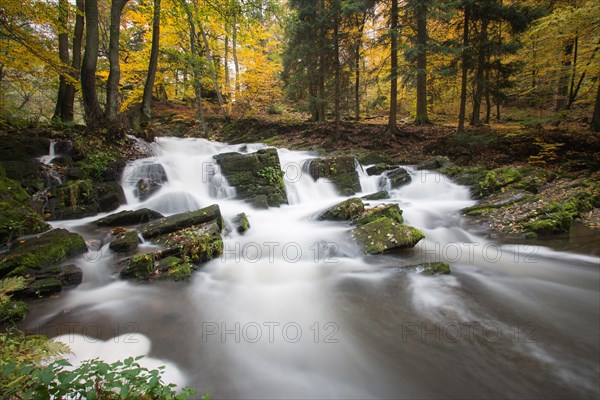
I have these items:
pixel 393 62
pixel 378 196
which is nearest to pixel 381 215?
pixel 378 196

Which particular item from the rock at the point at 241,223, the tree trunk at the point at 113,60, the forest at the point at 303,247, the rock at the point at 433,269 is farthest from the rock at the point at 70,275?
the tree trunk at the point at 113,60

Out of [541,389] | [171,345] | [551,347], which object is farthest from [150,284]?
[551,347]

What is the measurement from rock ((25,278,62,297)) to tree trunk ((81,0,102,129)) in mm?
6748

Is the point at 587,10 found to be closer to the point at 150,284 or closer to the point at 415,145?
the point at 415,145

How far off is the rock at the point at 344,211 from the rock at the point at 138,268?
457 cm

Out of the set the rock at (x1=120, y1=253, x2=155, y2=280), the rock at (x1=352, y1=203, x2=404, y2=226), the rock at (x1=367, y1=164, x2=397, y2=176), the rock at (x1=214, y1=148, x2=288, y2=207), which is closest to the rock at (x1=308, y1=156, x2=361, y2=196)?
the rock at (x1=367, y1=164, x2=397, y2=176)

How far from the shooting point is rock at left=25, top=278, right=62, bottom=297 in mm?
4359

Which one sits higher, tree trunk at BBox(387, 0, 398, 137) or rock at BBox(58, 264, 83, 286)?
tree trunk at BBox(387, 0, 398, 137)

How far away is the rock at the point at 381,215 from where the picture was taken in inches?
296

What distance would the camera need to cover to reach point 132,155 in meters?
10.1

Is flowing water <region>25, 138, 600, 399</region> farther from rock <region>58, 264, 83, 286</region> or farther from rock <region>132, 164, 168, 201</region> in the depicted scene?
rock <region>132, 164, 168, 201</region>

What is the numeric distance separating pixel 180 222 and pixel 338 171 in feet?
21.4

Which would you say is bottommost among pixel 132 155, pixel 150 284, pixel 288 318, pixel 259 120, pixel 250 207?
pixel 288 318

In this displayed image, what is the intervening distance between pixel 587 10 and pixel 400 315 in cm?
933
